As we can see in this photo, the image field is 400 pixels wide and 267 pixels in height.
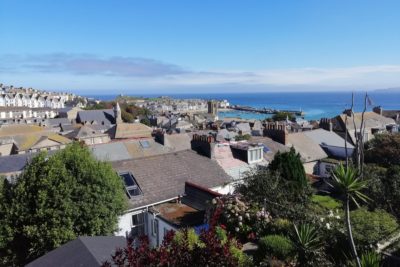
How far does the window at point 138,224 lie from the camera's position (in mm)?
18891

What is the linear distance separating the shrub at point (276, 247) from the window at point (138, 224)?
31.7 feet

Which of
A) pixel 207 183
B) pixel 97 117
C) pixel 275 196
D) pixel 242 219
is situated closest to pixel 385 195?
pixel 275 196

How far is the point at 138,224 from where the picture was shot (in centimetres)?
1897

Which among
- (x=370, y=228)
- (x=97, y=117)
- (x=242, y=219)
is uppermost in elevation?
(x=370, y=228)

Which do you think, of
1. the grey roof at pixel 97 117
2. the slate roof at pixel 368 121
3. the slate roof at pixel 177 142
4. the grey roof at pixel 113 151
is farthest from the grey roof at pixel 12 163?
the grey roof at pixel 97 117

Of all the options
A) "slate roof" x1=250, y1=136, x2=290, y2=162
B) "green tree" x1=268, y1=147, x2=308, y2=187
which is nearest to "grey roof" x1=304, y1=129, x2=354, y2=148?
"slate roof" x1=250, y1=136, x2=290, y2=162

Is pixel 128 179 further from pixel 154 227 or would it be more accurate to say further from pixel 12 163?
pixel 12 163

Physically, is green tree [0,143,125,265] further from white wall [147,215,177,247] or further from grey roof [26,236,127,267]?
grey roof [26,236,127,267]

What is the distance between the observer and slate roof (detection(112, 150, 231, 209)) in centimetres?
2000

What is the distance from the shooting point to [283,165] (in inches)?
759

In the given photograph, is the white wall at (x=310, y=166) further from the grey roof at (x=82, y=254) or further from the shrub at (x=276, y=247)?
the grey roof at (x=82, y=254)

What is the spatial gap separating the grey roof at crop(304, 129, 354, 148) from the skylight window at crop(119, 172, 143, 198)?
81.7 feet

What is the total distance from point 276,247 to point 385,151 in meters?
23.8

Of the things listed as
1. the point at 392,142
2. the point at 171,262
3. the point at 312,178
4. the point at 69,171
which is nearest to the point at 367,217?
the point at 171,262
